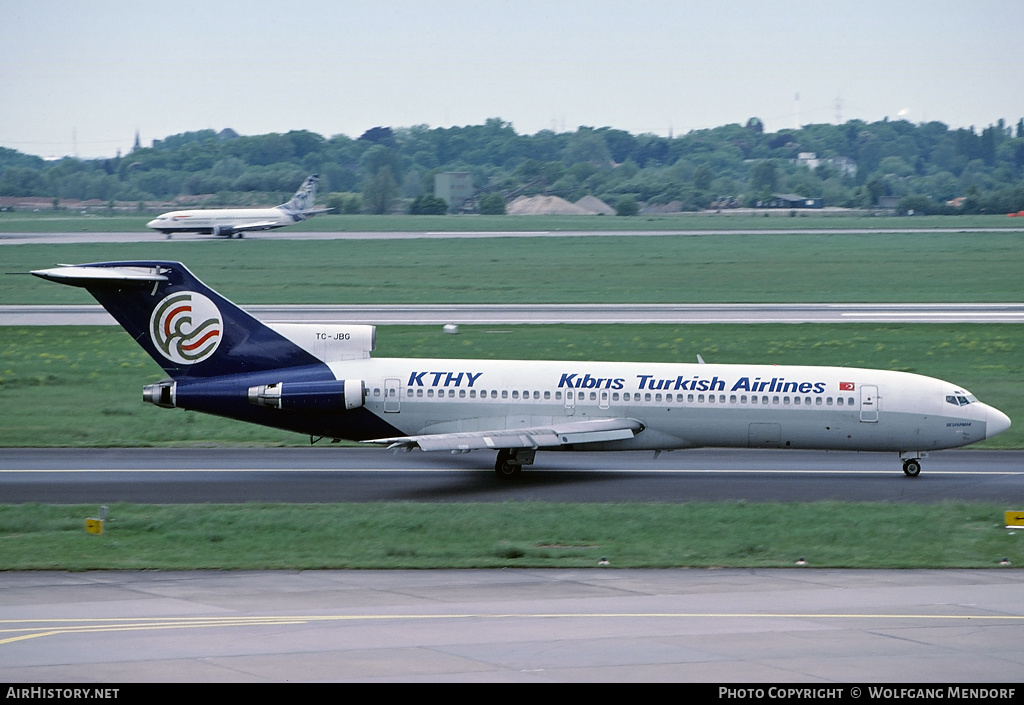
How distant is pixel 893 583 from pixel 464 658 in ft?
31.2

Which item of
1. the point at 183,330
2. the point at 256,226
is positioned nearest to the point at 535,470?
the point at 183,330

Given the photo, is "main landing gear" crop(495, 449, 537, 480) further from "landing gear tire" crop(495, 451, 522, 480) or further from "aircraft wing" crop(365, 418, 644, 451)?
"aircraft wing" crop(365, 418, 644, 451)

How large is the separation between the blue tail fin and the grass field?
251 inches

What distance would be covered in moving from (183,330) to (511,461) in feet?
32.4

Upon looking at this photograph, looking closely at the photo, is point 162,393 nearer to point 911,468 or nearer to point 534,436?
point 534,436

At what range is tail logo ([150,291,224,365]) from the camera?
36.4 metres

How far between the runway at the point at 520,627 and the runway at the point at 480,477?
8487 mm

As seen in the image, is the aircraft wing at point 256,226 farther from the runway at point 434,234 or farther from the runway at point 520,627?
the runway at point 520,627

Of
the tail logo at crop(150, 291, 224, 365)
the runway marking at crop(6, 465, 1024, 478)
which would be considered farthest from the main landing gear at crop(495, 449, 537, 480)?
the tail logo at crop(150, 291, 224, 365)

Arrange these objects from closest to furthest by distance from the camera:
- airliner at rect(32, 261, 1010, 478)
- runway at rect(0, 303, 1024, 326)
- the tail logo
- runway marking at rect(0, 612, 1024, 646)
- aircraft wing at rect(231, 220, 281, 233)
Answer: runway marking at rect(0, 612, 1024, 646), airliner at rect(32, 261, 1010, 478), the tail logo, runway at rect(0, 303, 1024, 326), aircraft wing at rect(231, 220, 281, 233)

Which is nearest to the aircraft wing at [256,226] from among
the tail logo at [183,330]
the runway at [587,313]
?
the runway at [587,313]

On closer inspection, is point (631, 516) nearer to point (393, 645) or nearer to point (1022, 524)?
point (1022, 524)

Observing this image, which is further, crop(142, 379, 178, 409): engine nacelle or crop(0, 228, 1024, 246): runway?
crop(0, 228, 1024, 246): runway

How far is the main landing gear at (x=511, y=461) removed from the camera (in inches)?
1403
